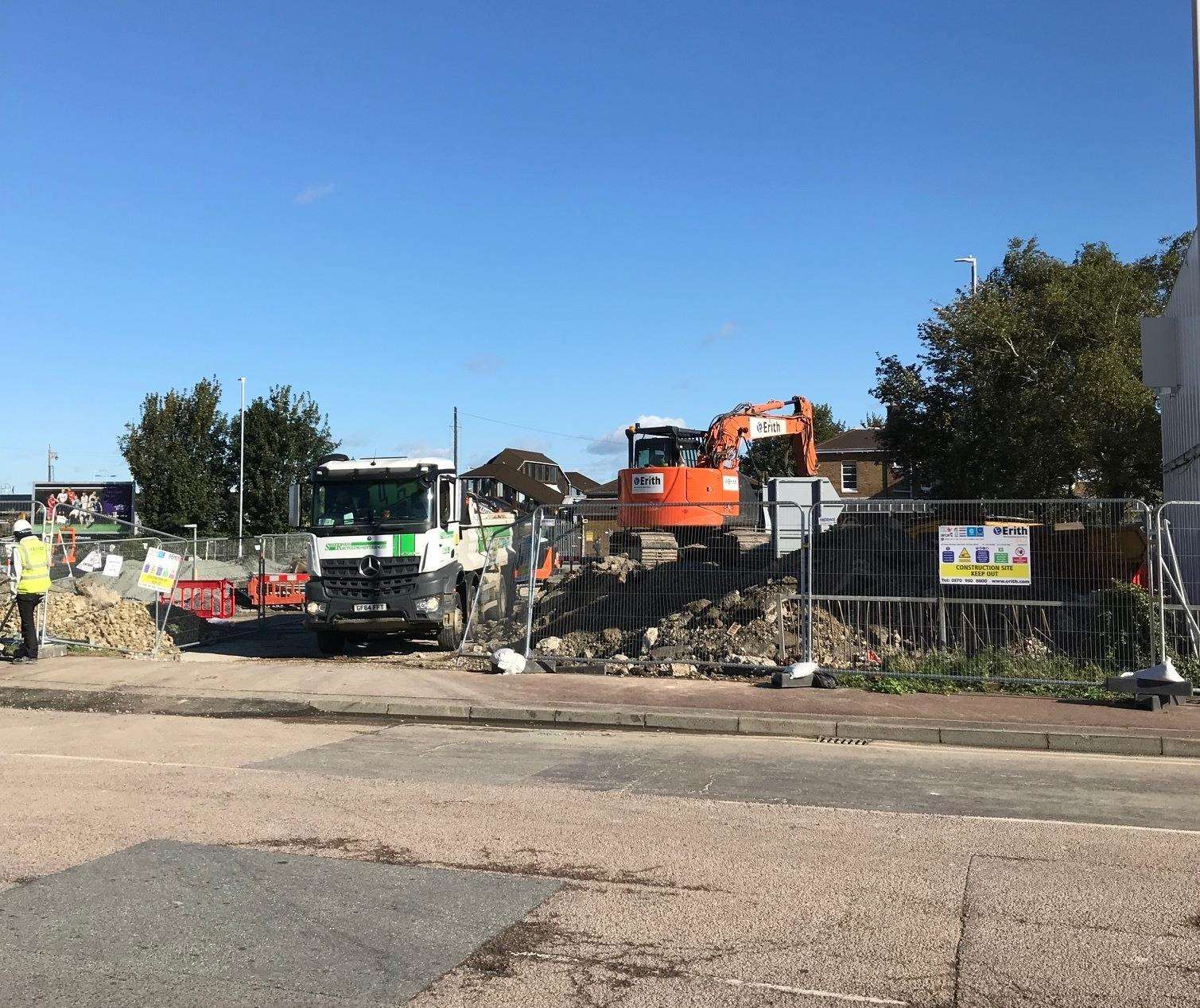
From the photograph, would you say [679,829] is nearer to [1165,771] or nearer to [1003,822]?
[1003,822]

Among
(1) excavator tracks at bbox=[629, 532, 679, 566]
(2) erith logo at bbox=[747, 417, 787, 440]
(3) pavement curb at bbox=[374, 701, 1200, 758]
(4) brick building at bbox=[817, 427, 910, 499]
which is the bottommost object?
(3) pavement curb at bbox=[374, 701, 1200, 758]

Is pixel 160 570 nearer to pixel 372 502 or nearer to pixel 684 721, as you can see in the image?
pixel 372 502

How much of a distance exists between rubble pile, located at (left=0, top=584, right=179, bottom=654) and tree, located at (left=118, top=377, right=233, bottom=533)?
32431mm

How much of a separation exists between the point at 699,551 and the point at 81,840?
10.0m

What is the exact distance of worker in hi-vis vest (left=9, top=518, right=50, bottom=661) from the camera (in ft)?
51.5

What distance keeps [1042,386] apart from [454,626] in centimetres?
2016

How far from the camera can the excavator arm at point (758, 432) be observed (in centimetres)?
2553

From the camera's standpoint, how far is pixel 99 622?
18250 mm

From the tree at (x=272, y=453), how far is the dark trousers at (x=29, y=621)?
35.6 metres

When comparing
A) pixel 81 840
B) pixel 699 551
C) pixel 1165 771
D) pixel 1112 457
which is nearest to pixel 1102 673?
pixel 1165 771

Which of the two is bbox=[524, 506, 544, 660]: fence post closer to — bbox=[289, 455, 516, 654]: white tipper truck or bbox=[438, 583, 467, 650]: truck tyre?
bbox=[289, 455, 516, 654]: white tipper truck

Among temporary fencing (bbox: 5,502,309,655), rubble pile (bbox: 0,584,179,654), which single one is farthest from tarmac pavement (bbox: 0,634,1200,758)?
temporary fencing (bbox: 5,502,309,655)

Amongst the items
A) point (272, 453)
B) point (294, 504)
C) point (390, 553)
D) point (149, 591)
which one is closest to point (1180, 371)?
point (390, 553)

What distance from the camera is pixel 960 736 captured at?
36.1ft
